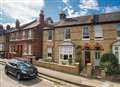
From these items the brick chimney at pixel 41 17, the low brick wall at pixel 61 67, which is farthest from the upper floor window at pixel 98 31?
the brick chimney at pixel 41 17

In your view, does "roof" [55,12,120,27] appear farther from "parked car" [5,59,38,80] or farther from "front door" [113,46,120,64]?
"parked car" [5,59,38,80]

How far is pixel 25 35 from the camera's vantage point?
37.3m

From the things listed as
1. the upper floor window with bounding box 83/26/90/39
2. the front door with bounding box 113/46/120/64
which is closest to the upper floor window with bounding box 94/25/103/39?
the upper floor window with bounding box 83/26/90/39

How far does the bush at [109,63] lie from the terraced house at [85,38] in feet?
3.52

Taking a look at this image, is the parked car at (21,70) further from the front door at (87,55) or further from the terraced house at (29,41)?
the terraced house at (29,41)

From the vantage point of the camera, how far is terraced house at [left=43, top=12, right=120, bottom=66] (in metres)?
24.0

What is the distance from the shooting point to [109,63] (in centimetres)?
2075

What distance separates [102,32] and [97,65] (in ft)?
14.4

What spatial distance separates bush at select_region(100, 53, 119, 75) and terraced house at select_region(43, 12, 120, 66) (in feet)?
3.52

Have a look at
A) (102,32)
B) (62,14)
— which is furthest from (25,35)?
(102,32)

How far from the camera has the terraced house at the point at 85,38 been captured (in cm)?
2399

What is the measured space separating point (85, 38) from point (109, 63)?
6534 mm

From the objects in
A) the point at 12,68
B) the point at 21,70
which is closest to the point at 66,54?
the point at 12,68

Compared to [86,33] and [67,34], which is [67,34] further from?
[86,33]
